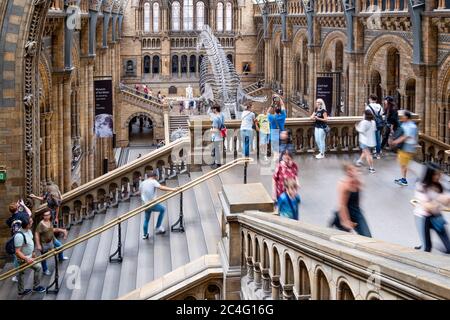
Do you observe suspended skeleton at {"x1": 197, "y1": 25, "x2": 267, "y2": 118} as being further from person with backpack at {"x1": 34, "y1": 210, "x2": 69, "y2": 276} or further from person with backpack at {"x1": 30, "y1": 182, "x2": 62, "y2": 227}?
person with backpack at {"x1": 34, "y1": 210, "x2": 69, "y2": 276}

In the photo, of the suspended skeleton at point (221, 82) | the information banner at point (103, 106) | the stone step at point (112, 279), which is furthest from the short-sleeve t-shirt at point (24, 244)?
the suspended skeleton at point (221, 82)

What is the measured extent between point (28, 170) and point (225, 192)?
653cm

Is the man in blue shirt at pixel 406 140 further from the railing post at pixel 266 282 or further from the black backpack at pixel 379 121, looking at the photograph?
the railing post at pixel 266 282

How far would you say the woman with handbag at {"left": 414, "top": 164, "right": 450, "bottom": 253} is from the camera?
22.5 ft

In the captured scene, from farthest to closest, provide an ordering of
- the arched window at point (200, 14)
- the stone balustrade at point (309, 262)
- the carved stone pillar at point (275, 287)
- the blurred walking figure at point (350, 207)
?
the arched window at point (200, 14), the blurred walking figure at point (350, 207), the carved stone pillar at point (275, 287), the stone balustrade at point (309, 262)

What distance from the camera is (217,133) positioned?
13.4 meters

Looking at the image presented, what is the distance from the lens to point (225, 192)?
26.7 ft

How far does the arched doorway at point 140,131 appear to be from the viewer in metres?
48.5

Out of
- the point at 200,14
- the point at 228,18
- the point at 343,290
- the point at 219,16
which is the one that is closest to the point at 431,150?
the point at 343,290

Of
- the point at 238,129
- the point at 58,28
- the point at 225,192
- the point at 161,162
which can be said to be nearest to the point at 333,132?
the point at 238,129

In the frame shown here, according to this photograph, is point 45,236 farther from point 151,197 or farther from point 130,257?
point 151,197

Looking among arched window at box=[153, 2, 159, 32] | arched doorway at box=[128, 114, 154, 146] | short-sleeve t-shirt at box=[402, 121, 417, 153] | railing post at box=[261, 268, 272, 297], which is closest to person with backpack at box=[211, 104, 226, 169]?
short-sleeve t-shirt at box=[402, 121, 417, 153]

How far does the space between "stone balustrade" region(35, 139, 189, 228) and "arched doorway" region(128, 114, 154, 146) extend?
1343 inches

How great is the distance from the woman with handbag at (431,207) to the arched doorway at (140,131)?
41146 millimetres
